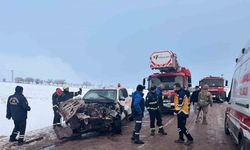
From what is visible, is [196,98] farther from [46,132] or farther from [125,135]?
[46,132]

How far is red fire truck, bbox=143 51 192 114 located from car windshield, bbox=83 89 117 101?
5.59 metres

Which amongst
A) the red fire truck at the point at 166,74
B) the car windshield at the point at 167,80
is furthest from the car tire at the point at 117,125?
the car windshield at the point at 167,80

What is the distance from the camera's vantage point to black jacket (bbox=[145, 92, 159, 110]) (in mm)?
10836

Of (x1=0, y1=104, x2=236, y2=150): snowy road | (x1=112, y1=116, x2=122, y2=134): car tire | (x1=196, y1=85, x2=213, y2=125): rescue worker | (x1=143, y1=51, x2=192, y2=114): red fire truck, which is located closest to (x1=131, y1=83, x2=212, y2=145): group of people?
(x1=0, y1=104, x2=236, y2=150): snowy road

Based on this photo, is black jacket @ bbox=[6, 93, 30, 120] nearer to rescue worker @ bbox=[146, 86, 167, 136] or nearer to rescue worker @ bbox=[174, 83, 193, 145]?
rescue worker @ bbox=[146, 86, 167, 136]

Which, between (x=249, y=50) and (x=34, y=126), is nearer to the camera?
(x=249, y=50)

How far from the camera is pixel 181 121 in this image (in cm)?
922

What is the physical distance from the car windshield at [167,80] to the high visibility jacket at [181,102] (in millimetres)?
8082

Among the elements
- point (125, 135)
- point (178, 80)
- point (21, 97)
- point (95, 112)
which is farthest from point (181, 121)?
point (178, 80)

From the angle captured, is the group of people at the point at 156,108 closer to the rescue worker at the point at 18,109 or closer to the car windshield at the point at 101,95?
the car windshield at the point at 101,95

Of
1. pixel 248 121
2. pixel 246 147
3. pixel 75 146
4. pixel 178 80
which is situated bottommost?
pixel 75 146

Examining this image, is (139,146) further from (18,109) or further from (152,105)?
(18,109)

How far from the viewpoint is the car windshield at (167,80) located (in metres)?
17.5

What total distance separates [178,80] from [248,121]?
11927 mm
